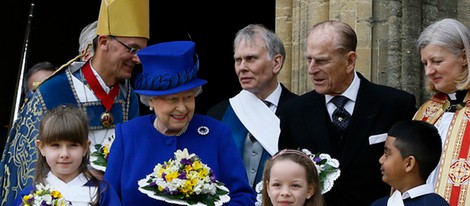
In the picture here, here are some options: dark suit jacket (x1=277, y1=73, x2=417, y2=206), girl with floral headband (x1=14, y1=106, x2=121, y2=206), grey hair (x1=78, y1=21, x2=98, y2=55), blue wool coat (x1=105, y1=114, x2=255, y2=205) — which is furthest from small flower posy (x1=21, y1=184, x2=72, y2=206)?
grey hair (x1=78, y1=21, x2=98, y2=55)

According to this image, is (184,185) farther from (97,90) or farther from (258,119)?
(97,90)

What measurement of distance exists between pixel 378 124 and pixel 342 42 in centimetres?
46

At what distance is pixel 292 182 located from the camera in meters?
5.11

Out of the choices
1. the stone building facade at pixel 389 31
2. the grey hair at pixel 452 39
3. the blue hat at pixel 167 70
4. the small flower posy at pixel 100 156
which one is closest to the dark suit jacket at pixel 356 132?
the grey hair at pixel 452 39

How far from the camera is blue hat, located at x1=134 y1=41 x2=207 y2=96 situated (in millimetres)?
5277

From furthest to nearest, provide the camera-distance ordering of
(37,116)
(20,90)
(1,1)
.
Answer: (1,1), (20,90), (37,116)

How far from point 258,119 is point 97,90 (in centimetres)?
87

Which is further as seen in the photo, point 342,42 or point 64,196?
point 342,42

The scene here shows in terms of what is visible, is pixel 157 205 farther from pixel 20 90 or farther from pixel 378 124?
pixel 20 90

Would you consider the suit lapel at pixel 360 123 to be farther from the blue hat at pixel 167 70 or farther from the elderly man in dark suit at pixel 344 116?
the blue hat at pixel 167 70

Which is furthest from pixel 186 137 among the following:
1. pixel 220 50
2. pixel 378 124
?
pixel 220 50

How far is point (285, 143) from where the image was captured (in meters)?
5.87

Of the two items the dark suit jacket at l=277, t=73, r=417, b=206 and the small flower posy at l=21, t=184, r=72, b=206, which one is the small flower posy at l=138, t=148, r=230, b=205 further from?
the dark suit jacket at l=277, t=73, r=417, b=206

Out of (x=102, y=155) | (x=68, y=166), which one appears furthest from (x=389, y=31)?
(x=68, y=166)
